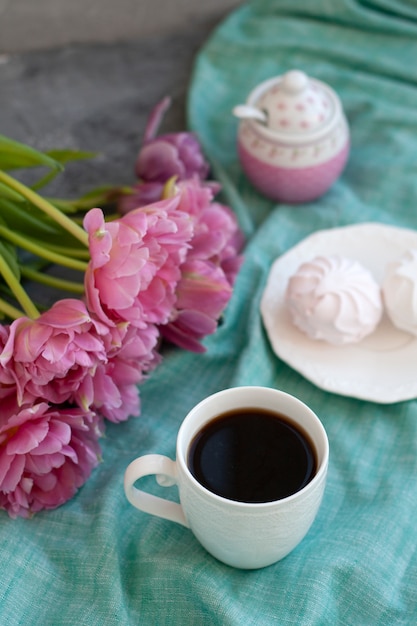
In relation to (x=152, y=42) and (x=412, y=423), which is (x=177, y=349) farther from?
(x=152, y=42)

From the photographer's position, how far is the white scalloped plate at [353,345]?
31.8 inches

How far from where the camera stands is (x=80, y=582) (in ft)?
2.26

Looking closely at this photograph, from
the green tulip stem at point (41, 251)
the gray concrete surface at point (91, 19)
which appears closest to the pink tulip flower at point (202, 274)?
the green tulip stem at point (41, 251)

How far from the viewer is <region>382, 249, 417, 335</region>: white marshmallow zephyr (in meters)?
0.81

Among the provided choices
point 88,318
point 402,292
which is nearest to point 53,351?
point 88,318

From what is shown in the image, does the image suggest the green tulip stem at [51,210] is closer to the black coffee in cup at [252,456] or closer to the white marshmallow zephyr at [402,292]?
the black coffee in cup at [252,456]

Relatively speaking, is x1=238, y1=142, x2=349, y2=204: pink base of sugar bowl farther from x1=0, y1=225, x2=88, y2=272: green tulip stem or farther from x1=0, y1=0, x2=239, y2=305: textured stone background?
x1=0, y1=225, x2=88, y2=272: green tulip stem

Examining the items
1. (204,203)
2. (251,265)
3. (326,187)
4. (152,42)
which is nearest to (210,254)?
(204,203)

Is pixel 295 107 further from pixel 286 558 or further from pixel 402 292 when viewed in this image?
pixel 286 558

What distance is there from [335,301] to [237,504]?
0.97ft

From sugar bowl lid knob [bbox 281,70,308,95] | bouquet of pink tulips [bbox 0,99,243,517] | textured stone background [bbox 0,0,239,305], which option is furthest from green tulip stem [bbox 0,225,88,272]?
sugar bowl lid knob [bbox 281,70,308,95]

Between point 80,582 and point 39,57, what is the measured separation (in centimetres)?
90

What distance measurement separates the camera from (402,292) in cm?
81

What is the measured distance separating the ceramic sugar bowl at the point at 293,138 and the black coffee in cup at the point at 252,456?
0.42 m
